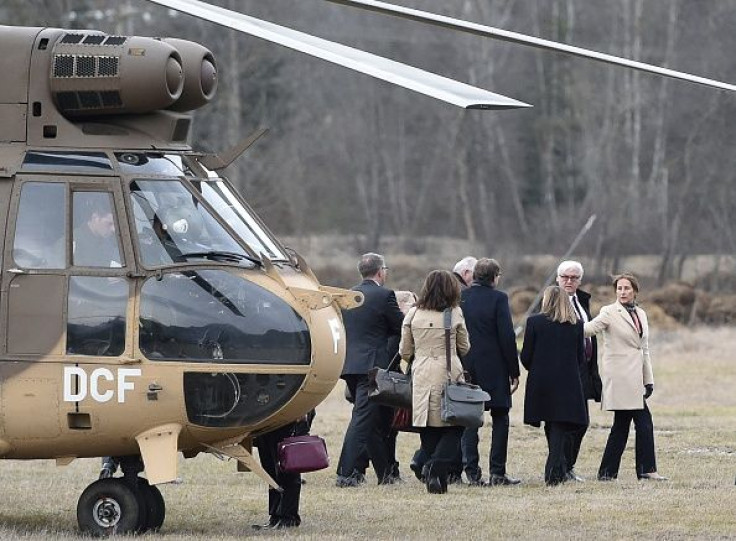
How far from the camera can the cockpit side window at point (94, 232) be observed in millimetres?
10117

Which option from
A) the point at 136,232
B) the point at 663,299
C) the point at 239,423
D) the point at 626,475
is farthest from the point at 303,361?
the point at 663,299

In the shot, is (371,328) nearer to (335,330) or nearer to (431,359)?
(431,359)

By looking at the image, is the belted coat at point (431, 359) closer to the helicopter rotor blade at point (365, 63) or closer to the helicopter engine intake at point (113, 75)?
the helicopter engine intake at point (113, 75)

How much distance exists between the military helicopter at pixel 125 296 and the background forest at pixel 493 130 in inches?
1152

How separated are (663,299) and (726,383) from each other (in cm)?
1372

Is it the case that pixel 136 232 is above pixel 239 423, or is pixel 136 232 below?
above

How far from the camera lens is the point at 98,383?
32.8 ft

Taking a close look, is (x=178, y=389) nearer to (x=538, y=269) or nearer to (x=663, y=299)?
(x=663, y=299)

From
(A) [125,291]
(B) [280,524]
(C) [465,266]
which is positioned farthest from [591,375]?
(A) [125,291]

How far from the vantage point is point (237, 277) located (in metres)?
10.1

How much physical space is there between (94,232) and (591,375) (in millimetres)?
5430

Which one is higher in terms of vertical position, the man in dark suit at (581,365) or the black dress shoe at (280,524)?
the man in dark suit at (581,365)

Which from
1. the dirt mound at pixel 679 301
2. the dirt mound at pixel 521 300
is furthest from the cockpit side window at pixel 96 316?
the dirt mound at pixel 679 301

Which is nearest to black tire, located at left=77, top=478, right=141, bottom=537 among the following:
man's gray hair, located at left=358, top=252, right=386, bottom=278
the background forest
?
man's gray hair, located at left=358, top=252, right=386, bottom=278
